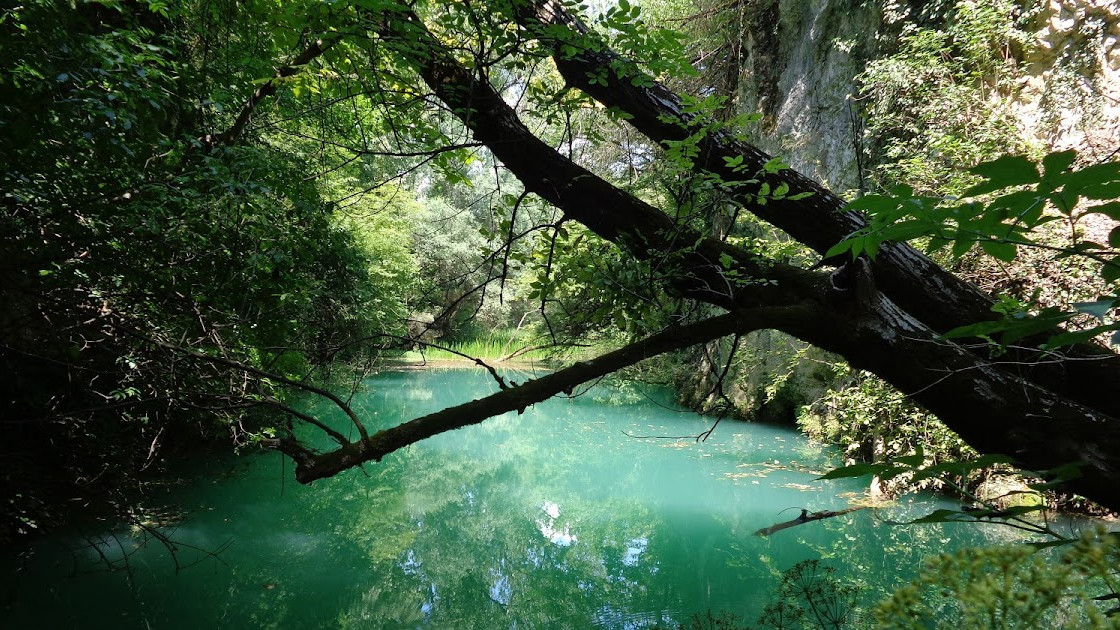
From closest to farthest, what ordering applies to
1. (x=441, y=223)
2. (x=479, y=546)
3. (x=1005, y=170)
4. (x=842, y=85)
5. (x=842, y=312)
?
(x=1005, y=170)
(x=842, y=312)
(x=441, y=223)
(x=479, y=546)
(x=842, y=85)

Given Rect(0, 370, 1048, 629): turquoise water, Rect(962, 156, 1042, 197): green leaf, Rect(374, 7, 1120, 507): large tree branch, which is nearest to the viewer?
Rect(962, 156, 1042, 197): green leaf

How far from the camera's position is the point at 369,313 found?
7.18 metres

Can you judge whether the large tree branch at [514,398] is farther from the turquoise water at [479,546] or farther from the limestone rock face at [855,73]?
the limestone rock face at [855,73]

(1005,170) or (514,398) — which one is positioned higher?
(1005,170)

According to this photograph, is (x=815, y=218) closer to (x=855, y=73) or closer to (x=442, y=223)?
(x=442, y=223)

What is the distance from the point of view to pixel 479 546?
4.62 metres

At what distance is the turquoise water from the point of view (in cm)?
338

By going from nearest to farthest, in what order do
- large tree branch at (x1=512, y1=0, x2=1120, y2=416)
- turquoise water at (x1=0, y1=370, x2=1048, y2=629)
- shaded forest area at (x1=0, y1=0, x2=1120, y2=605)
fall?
1. shaded forest area at (x1=0, y1=0, x2=1120, y2=605)
2. large tree branch at (x1=512, y1=0, x2=1120, y2=416)
3. turquoise water at (x1=0, y1=370, x2=1048, y2=629)

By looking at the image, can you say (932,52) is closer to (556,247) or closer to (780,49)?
(780,49)

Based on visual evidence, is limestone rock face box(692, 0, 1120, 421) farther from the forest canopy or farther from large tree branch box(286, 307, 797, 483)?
large tree branch box(286, 307, 797, 483)

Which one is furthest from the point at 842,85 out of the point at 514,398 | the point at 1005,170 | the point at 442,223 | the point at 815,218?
the point at 1005,170

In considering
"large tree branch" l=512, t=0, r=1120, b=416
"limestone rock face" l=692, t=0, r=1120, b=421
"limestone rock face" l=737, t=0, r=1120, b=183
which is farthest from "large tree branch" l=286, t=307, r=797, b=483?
"limestone rock face" l=692, t=0, r=1120, b=421

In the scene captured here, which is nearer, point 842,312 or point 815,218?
point 842,312

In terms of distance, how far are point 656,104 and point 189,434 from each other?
4.79 m
